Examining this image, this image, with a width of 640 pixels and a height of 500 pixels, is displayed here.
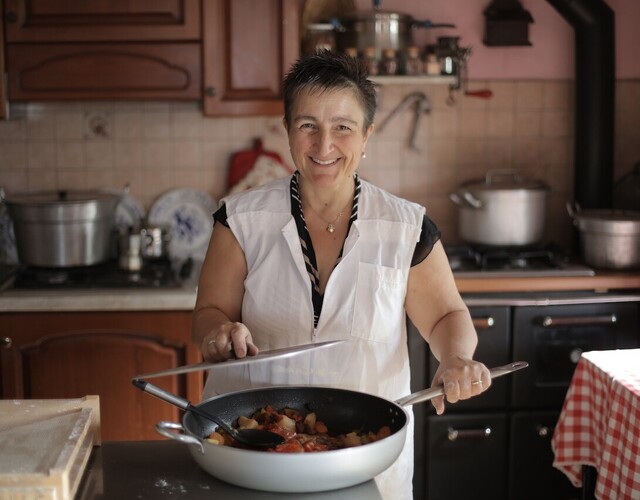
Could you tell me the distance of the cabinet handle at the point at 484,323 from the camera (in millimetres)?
3104

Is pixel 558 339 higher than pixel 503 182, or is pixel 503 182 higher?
pixel 503 182

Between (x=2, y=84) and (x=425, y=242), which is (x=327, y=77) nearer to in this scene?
(x=425, y=242)

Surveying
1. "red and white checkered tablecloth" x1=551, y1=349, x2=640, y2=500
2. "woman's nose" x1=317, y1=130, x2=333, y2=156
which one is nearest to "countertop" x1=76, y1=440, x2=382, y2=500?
"woman's nose" x1=317, y1=130, x2=333, y2=156

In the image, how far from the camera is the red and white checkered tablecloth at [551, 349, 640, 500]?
211 cm

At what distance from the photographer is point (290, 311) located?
6.47 feet

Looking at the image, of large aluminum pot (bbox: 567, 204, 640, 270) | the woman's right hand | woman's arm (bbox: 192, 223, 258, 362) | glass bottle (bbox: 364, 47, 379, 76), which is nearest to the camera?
the woman's right hand

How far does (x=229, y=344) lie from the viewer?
1631 millimetres

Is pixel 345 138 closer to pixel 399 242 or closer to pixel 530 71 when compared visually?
pixel 399 242

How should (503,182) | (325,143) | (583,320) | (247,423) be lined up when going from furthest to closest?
(503,182) → (583,320) → (325,143) → (247,423)

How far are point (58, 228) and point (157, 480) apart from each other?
1.92m

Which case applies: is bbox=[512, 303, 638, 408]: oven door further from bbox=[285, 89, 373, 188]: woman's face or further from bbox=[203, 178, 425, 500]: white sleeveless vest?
bbox=[285, 89, 373, 188]: woman's face

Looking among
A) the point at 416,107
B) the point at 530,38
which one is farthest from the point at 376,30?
the point at 530,38

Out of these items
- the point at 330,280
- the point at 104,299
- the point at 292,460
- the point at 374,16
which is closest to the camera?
the point at 292,460

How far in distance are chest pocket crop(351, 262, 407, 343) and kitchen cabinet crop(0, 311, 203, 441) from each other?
1184mm
